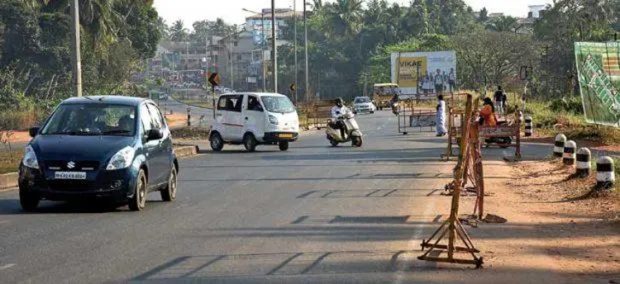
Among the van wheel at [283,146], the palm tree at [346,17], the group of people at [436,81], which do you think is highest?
the palm tree at [346,17]

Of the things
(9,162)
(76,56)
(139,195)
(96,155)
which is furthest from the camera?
(76,56)

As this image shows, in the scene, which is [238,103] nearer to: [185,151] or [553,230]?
[185,151]

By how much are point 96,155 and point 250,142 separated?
16350 millimetres

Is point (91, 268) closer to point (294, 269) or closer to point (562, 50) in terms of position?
point (294, 269)

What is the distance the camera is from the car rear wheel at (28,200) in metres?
12.0

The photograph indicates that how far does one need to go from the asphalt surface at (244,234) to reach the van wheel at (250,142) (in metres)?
8.97

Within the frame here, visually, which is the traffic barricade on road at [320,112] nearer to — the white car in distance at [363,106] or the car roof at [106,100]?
the white car in distance at [363,106]

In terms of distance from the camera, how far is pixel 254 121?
27.8m

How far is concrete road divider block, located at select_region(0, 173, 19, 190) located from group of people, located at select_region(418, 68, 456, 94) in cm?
6382

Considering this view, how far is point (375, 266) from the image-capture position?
841 centimetres

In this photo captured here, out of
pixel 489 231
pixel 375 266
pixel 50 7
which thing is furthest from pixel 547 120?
pixel 50 7

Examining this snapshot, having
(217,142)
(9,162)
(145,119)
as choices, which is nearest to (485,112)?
(217,142)

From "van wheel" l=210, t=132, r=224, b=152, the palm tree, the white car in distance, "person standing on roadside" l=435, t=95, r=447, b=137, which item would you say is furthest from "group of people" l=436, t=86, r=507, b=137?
the palm tree

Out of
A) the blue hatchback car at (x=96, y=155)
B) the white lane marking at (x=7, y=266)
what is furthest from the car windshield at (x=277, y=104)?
the white lane marking at (x=7, y=266)
